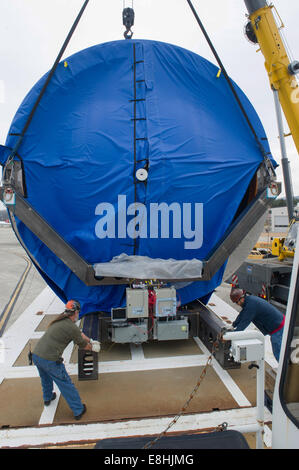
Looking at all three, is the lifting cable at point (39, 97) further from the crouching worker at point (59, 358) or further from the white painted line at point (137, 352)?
the white painted line at point (137, 352)

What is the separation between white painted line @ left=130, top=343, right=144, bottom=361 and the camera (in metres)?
4.15

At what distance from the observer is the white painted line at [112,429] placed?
270 centimetres

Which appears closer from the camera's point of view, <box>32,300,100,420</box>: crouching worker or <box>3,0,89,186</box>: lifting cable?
<box>32,300,100,420</box>: crouching worker

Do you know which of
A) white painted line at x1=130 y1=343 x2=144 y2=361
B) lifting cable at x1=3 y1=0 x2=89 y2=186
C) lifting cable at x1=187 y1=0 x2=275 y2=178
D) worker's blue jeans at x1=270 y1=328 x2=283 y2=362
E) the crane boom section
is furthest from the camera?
the crane boom section

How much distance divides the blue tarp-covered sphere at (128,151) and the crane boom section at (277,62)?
10.8ft

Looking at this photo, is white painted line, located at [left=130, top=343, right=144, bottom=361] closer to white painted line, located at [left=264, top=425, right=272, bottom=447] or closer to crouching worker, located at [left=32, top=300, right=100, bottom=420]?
crouching worker, located at [left=32, top=300, right=100, bottom=420]

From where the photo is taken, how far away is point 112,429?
2824 millimetres

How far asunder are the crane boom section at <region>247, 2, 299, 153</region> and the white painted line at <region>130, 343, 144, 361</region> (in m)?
5.58

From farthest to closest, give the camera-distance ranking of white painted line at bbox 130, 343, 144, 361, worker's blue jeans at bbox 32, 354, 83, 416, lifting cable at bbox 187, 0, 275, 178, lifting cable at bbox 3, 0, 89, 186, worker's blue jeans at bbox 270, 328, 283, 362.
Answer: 1. white painted line at bbox 130, 343, 144, 361
2. lifting cable at bbox 187, 0, 275, 178
3. worker's blue jeans at bbox 270, 328, 283, 362
4. lifting cable at bbox 3, 0, 89, 186
5. worker's blue jeans at bbox 32, 354, 83, 416

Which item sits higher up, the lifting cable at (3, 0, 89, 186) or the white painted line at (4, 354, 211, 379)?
the lifting cable at (3, 0, 89, 186)

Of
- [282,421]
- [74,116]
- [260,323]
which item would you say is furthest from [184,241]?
[282,421]

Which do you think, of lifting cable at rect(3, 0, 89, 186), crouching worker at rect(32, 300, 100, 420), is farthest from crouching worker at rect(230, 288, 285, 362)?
lifting cable at rect(3, 0, 89, 186)

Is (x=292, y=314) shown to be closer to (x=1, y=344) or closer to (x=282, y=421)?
(x=282, y=421)

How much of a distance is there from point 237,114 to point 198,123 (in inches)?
23.7
